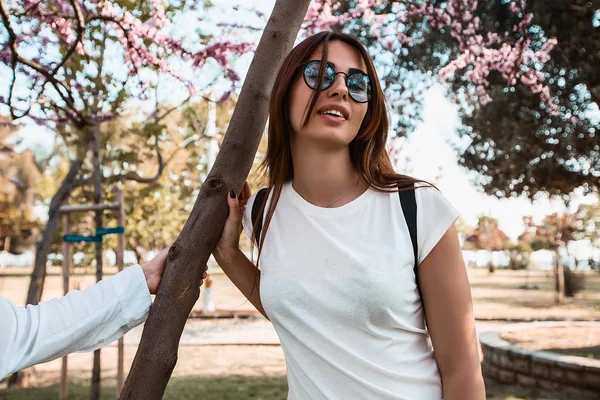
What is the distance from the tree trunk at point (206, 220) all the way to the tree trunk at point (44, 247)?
6.34 m

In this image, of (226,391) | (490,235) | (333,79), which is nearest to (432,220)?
(333,79)

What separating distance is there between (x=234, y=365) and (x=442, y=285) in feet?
25.8

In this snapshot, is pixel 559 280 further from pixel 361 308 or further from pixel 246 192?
pixel 361 308

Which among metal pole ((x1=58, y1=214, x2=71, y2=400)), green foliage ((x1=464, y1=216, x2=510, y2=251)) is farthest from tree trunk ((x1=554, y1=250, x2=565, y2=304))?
green foliage ((x1=464, y1=216, x2=510, y2=251))

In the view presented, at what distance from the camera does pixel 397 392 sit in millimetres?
1438

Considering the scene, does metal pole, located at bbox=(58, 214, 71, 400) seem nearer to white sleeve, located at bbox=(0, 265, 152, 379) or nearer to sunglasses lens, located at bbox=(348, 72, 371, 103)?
white sleeve, located at bbox=(0, 265, 152, 379)

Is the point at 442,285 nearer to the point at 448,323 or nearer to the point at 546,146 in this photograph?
the point at 448,323

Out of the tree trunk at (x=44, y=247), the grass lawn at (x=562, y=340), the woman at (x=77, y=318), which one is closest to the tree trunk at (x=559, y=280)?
the grass lawn at (x=562, y=340)

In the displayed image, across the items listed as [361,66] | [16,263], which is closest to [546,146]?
[361,66]

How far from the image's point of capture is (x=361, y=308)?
144cm

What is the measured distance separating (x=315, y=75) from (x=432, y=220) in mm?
522

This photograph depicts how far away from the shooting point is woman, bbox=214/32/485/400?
1451 millimetres

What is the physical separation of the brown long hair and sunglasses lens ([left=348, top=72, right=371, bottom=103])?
49mm

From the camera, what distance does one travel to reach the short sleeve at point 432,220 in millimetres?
1452
